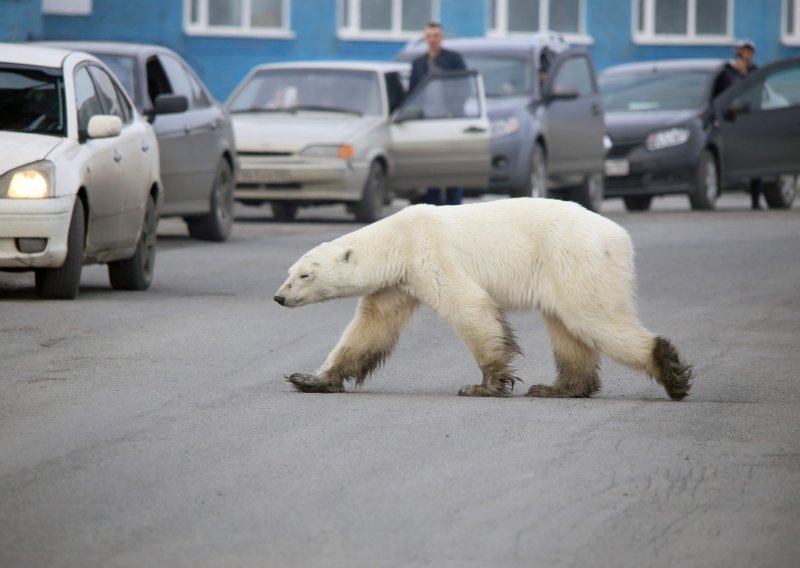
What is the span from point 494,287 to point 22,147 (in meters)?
4.90

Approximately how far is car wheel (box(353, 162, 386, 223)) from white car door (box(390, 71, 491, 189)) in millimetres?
326

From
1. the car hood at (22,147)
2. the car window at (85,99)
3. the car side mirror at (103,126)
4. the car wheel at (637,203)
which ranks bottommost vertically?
the car wheel at (637,203)

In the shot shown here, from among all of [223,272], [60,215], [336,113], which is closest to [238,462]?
[60,215]

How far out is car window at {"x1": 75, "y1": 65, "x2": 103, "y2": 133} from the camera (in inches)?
517

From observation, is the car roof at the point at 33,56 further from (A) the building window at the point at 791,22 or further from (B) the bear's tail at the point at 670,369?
(A) the building window at the point at 791,22

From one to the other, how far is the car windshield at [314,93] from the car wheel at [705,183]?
5.22 meters

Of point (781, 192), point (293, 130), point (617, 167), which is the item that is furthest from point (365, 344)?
point (781, 192)

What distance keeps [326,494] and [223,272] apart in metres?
9.51

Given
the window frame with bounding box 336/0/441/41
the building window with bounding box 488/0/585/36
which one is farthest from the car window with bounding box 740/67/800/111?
the building window with bounding box 488/0/585/36

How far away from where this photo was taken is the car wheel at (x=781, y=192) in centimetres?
2662

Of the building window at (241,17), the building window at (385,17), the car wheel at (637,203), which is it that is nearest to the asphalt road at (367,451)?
the car wheel at (637,203)

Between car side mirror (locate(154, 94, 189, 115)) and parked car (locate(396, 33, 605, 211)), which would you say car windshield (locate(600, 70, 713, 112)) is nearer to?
parked car (locate(396, 33, 605, 211))

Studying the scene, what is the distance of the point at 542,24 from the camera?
39.5 m

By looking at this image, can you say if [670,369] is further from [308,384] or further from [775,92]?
[775,92]
